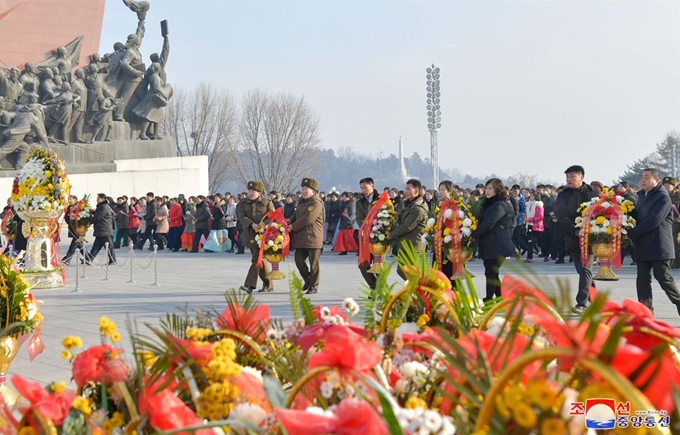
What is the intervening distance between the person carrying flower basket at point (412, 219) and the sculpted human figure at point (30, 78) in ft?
82.8

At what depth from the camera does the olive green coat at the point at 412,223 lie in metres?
10.6

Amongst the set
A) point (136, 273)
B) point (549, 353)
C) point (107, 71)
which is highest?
point (107, 71)

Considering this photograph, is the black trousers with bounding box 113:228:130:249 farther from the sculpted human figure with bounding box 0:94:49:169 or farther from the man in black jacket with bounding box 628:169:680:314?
the man in black jacket with bounding box 628:169:680:314

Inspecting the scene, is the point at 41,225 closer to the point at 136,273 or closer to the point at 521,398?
the point at 136,273

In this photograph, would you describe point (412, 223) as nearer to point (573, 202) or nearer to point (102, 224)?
point (573, 202)

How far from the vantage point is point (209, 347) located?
7.75ft

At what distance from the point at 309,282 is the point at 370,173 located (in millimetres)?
106861

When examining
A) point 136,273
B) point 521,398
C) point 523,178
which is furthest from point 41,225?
point 523,178

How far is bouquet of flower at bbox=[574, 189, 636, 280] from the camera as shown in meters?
9.07

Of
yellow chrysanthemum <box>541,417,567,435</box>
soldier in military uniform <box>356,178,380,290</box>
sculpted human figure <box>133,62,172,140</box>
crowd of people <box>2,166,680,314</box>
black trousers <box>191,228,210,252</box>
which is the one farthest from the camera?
sculpted human figure <box>133,62,172,140</box>

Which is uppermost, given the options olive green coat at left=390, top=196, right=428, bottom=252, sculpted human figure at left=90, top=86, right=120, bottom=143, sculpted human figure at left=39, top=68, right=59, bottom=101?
sculpted human figure at left=39, top=68, right=59, bottom=101

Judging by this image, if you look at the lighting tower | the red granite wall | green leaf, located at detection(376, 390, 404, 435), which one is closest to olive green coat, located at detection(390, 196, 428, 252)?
green leaf, located at detection(376, 390, 404, 435)

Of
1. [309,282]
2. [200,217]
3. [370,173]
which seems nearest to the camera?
[309,282]

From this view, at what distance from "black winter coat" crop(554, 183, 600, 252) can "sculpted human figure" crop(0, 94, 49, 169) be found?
2492 centimetres
